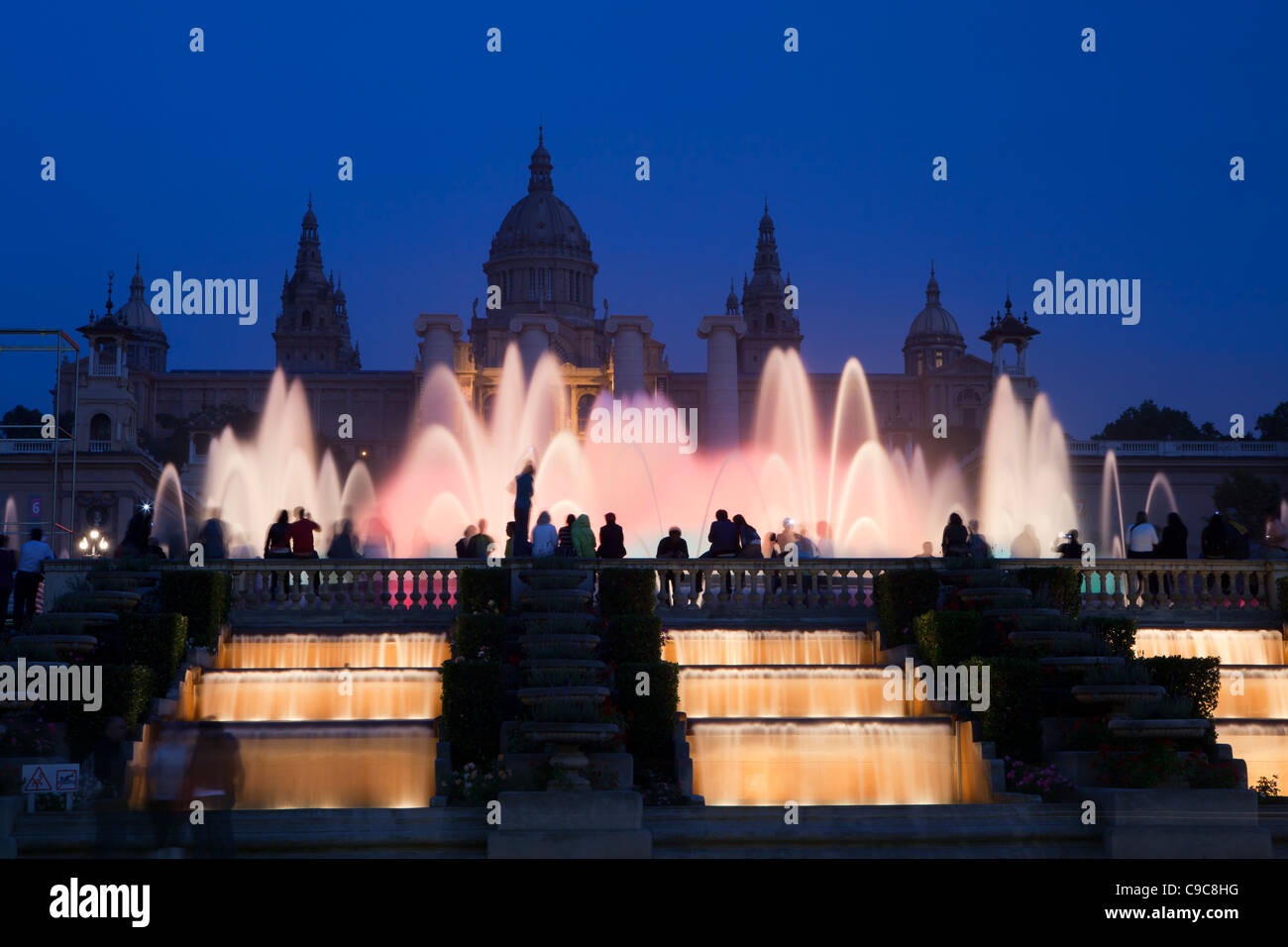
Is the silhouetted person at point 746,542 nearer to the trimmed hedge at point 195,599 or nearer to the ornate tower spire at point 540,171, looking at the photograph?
the trimmed hedge at point 195,599

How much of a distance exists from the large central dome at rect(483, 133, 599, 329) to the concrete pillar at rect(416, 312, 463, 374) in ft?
281

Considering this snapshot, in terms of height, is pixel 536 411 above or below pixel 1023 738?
above

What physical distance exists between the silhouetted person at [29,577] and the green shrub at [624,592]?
828 cm

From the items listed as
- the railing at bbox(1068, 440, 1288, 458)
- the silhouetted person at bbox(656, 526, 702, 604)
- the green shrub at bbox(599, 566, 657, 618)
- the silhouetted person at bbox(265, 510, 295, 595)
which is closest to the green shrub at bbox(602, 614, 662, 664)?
the green shrub at bbox(599, 566, 657, 618)

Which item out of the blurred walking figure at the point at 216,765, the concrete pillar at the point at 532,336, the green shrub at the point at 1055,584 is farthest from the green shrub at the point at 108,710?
the concrete pillar at the point at 532,336

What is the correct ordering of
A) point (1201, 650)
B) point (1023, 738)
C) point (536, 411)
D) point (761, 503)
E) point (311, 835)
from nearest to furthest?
point (311, 835)
point (1023, 738)
point (1201, 650)
point (761, 503)
point (536, 411)

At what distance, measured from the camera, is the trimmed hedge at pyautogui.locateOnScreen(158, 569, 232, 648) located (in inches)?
871

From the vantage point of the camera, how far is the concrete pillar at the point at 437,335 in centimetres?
6681

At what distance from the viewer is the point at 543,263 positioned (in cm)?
15862

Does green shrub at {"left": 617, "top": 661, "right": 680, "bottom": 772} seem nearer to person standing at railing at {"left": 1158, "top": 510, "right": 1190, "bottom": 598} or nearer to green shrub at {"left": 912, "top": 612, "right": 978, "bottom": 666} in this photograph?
green shrub at {"left": 912, "top": 612, "right": 978, "bottom": 666}
